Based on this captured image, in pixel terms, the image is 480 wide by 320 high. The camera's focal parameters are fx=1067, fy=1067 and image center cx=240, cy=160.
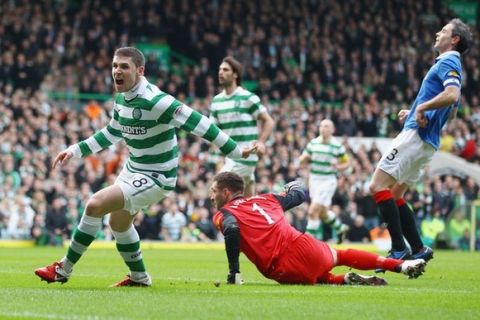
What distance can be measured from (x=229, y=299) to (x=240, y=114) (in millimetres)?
6892

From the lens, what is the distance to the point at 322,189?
66.9 feet

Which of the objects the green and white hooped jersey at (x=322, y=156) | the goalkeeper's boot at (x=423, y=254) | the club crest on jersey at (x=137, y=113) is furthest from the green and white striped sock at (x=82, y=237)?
the green and white hooped jersey at (x=322, y=156)

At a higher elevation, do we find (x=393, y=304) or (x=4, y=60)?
(x=4, y=60)

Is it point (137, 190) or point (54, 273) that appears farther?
point (54, 273)

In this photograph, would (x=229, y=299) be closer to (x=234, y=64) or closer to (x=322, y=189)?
(x=234, y=64)

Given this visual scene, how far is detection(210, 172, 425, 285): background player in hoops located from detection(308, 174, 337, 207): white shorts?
31.4 ft

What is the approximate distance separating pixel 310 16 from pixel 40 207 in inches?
703

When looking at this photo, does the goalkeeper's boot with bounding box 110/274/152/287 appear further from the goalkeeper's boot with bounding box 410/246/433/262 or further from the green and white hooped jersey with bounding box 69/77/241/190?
the goalkeeper's boot with bounding box 410/246/433/262

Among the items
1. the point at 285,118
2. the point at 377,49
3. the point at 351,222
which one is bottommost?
the point at 351,222

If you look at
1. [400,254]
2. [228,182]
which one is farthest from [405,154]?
[228,182]

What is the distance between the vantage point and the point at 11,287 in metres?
10.4

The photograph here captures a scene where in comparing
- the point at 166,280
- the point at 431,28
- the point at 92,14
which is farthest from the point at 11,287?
the point at 431,28

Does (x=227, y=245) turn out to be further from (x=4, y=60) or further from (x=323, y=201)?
(x=4, y=60)

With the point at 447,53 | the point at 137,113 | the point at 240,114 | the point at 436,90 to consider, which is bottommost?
the point at 137,113
